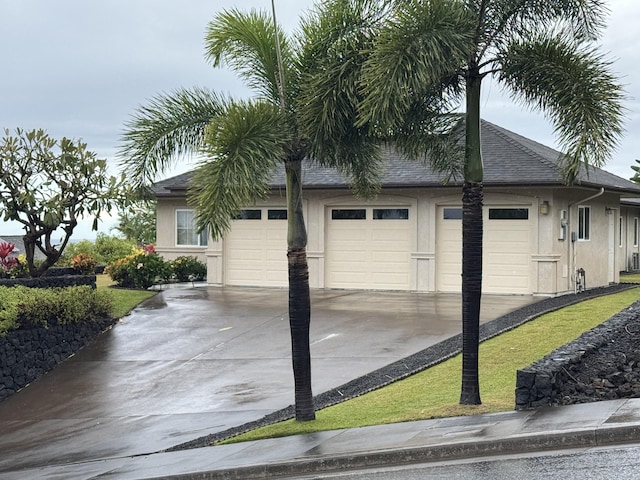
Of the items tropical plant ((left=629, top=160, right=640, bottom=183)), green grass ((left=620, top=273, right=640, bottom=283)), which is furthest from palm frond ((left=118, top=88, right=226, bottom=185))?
tropical plant ((left=629, top=160, right=640, bottom=183))

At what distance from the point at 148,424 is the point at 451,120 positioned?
252 inches

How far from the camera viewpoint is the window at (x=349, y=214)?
2505 centimetres

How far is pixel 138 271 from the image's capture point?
25.4 meters

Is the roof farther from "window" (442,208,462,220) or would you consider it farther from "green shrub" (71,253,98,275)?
"green shrub" (71,253,98,275)

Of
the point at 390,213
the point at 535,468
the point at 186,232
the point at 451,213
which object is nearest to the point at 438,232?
the point at 451,213

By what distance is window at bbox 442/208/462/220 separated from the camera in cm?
2366

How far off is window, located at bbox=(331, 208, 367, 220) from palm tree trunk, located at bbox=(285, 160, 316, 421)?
44.2 ft

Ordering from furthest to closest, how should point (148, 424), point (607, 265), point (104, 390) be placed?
point (607, 265), point (104, 390), point (148, 424)

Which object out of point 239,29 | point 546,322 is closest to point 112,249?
point 546,322

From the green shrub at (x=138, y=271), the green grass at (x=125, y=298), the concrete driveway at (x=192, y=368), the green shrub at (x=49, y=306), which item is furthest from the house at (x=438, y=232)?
the green shrub at (x=49, y=306)

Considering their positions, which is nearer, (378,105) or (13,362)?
(378,105)

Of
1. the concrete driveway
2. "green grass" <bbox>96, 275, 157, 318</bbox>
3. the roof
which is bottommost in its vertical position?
the concrete driveway

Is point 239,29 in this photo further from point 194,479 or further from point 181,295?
point 181,295

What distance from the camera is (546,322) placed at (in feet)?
57.3
